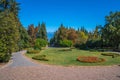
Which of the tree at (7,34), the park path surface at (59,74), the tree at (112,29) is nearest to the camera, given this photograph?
the park path surface at (59,74)

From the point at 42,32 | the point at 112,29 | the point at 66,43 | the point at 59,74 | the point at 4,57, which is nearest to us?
the point at 59,74

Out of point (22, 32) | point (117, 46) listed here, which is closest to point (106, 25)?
point (117, 46)

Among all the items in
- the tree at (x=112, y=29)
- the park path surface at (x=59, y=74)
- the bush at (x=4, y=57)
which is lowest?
the park path surface at (x=59, y=74)

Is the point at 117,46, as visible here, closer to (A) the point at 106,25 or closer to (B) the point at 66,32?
(A) the point at 106,25

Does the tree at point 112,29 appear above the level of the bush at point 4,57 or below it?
above

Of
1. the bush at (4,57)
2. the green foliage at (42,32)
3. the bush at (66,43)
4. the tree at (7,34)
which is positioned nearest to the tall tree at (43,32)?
the green foliage at (42,32)

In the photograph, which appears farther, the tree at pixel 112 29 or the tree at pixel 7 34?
the tree at pixel 112 29

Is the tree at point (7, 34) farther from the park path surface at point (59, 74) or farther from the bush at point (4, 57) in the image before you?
the park path surface at point (59, 74)

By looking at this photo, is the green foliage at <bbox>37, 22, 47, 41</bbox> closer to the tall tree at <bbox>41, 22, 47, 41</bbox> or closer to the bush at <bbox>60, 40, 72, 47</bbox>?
the tall tree at <bbox>41, 22, 47, 41</bbox>

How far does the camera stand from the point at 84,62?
29.3m

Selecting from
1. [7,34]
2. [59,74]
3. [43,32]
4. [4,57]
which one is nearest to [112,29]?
[7,34]

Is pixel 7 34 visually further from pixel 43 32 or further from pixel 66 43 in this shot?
pixel 43 32

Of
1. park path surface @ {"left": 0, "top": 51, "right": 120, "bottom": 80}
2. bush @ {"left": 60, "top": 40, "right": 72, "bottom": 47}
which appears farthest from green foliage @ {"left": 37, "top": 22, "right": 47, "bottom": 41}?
park path surface @ {"left": 0, "top": 51, "right": 120, "bottom": 80}

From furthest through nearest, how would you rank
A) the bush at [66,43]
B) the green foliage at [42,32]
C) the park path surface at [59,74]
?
the green foliage at [42,32], the bush at [66,43], the park path surface at [59,74]
